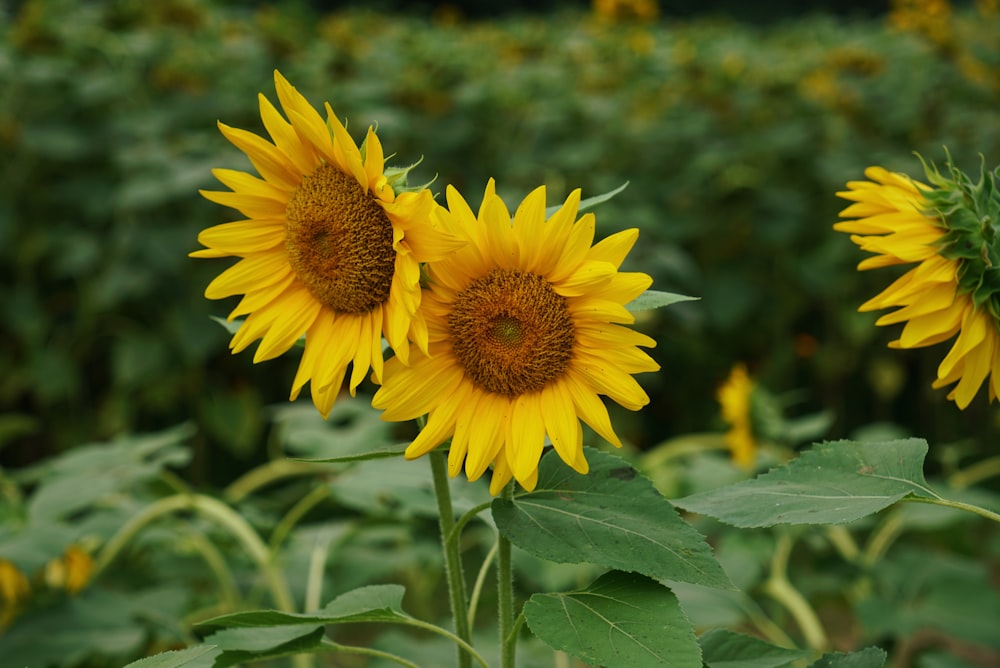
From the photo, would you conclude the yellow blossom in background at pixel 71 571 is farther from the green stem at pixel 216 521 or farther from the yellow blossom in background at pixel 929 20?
the yellow blossom in background at pixel 929 20

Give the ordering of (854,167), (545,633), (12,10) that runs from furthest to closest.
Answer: (12,10) < (854,167) < (545,633)

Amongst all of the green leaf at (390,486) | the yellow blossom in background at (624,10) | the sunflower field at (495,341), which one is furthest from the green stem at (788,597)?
the yellow blossom in background at (624,10)

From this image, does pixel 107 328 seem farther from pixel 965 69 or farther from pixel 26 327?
pixel 965 69

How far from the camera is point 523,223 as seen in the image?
0.62m

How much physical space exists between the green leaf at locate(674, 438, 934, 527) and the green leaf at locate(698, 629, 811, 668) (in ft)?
0.37

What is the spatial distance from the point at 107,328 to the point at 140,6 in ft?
3.16

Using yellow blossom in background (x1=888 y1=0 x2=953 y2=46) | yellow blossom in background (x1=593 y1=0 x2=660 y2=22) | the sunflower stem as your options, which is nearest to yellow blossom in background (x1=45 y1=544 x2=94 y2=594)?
the sunflower stem

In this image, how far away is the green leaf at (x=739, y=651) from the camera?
0.70 metres

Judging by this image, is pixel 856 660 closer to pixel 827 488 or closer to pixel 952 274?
→ pixel 827 488

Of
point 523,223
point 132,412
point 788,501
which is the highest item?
point 523,223

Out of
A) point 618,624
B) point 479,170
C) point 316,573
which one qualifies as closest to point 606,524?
point 618,624

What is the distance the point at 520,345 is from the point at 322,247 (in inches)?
5.7

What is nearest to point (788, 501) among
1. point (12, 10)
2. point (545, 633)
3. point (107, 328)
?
point (545, 633)

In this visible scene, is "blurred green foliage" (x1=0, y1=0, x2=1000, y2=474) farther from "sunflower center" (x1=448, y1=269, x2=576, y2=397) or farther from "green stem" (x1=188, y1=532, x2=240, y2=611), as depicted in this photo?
"sunflower center" (x1=448, y1=269, x2=576, y2=397)
